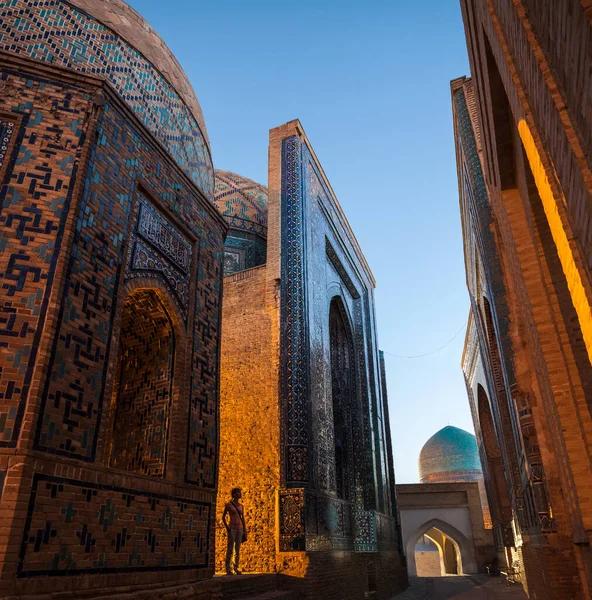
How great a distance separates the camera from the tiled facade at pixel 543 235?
152 cm

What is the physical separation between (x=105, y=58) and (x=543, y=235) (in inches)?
163

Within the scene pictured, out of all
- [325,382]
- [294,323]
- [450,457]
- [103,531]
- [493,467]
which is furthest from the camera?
[450,457]

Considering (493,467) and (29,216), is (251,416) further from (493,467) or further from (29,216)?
(493,467)

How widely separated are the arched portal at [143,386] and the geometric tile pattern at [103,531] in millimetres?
476

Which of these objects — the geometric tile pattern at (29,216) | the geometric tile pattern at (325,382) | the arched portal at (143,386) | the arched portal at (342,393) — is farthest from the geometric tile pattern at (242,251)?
the geometric tile pattern at (29,216)

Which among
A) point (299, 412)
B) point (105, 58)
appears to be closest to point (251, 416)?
point (299, 412)

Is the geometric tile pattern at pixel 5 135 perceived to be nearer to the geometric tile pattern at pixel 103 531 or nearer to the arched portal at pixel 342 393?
the geometric tile pattern at pixel 103 531

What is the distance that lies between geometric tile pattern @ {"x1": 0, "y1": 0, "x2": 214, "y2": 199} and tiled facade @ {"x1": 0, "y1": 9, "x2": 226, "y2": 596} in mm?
203

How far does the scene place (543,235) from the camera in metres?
3.48

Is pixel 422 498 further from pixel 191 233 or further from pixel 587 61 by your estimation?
pixel 587 61

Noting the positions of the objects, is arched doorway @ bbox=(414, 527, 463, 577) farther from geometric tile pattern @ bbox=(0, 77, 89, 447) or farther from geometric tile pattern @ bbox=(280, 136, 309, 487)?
geometric tile pattern @ bbox=(0, 77, 89, 447)

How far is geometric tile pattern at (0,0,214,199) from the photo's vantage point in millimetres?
4293

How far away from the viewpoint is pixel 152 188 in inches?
175

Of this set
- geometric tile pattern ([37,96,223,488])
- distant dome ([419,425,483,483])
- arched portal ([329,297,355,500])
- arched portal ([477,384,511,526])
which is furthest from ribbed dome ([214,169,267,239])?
distant dome ([419,425,483,483])
